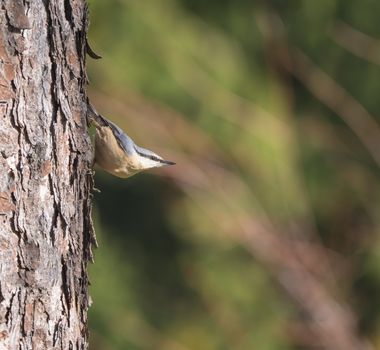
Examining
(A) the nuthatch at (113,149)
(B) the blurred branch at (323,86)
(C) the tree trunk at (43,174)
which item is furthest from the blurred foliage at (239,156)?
(C) the tree trunk at (43,174)

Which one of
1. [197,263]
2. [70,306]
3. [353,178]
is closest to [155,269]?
[197,263]

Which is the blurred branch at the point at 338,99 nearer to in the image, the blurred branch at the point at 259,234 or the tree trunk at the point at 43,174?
the blurred branch at the point at 259,234

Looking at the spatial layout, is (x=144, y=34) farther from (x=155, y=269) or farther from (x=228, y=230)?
(x=155, y=269)

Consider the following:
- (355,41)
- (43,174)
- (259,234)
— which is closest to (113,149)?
(43,174)

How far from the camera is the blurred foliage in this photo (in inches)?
169

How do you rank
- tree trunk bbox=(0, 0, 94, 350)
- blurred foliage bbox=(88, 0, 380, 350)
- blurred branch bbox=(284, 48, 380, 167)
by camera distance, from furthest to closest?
blurred branch bbox=(284, 48, 380, 167), blurred foliage bbox=(88, 0, 380, 350), tree trunk bbox=(0, 0, 94, 350)

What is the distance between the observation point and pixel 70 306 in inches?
77.0

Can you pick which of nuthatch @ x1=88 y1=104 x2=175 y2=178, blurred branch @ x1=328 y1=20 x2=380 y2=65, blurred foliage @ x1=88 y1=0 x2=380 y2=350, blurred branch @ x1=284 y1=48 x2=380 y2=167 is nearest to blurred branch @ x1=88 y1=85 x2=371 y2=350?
blurred foliage @ x1=88 y1=0 x2=380 y2=350

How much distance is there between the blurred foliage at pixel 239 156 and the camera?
4293mm

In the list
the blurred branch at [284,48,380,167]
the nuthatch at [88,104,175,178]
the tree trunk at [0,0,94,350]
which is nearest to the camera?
the tree trunk at [0,0,94,350]

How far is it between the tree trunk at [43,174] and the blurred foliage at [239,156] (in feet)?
7.40

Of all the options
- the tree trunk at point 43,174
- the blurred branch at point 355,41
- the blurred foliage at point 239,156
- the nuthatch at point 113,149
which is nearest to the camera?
the tree trunk at point 43,174

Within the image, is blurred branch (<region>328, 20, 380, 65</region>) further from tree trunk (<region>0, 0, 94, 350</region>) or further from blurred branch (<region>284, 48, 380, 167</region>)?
tree trunk (<region>0, 0, 94, 350</region>)

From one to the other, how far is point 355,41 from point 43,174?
3.05 m
